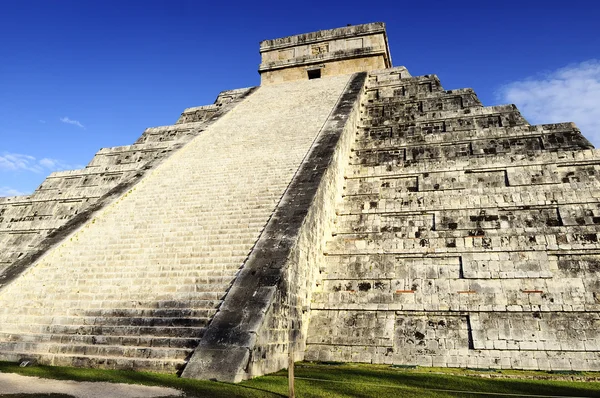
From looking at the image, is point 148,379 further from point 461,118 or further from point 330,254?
point 461,118

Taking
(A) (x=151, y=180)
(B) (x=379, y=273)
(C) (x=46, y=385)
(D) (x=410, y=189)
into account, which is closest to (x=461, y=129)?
(D) (x=410, y=189)

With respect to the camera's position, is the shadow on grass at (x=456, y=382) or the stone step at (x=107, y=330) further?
the stone step at (x=107, y=330)

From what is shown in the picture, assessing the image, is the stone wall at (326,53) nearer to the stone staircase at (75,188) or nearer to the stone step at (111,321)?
the stone staircase at (75,188)

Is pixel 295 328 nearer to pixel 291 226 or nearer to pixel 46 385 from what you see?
pixel 291 226

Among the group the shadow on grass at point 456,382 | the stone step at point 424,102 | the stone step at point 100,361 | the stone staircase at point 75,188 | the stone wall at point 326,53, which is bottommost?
the shadow on grass at point 456,382

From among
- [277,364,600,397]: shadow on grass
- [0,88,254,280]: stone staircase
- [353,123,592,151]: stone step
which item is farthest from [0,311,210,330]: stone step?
[353,123,592,151]: stone step

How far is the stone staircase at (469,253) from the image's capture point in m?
7.12

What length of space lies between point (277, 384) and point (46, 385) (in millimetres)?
2641

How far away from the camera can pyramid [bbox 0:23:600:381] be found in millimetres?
6719

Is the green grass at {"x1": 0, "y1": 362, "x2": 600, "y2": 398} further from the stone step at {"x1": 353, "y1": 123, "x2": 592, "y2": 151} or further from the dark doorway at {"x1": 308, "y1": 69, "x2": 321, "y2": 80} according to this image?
the dark doorway at {"x1": 308, "y1": 69, "x2": 321, "y2": 80}

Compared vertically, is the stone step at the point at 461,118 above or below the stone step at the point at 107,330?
above

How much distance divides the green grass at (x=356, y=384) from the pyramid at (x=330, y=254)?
0.39 metres

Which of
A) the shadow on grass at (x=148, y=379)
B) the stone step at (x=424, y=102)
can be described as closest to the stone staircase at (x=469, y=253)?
the stone step at (x=424, y=102)

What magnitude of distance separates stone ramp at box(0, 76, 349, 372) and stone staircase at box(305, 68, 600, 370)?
1.89m
